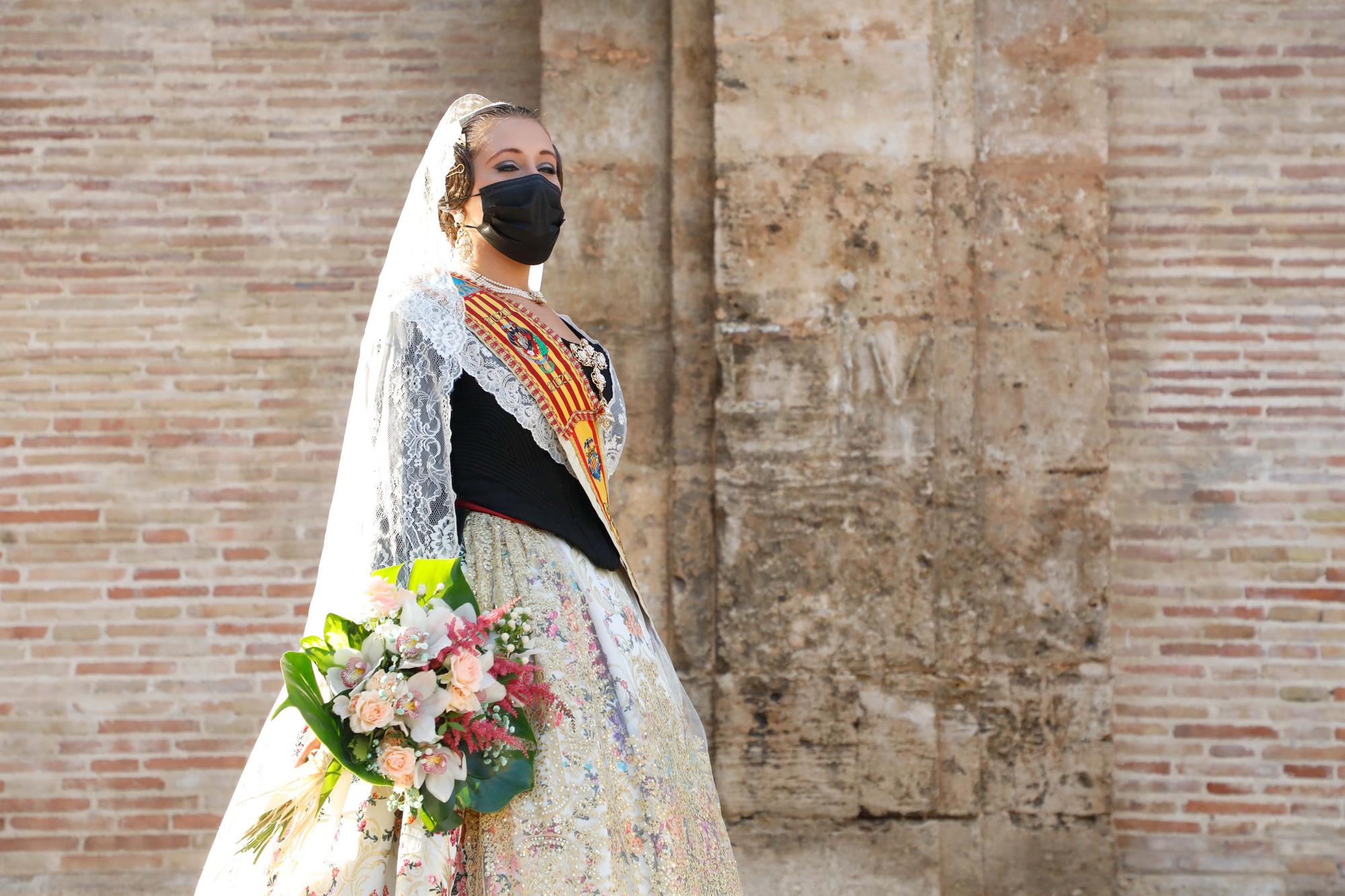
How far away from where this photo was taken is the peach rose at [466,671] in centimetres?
221

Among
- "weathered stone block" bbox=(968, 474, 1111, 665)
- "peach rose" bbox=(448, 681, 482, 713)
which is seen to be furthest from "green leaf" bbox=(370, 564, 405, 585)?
"weathered stone block" bbox=(968, 474, 1111, 665)

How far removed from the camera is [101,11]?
5.08m

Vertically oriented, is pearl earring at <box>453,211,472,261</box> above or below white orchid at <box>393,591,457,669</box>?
above

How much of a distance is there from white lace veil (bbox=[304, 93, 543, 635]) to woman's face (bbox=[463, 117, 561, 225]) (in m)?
0.06

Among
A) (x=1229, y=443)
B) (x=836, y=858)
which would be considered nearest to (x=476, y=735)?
(x=836, y=858)

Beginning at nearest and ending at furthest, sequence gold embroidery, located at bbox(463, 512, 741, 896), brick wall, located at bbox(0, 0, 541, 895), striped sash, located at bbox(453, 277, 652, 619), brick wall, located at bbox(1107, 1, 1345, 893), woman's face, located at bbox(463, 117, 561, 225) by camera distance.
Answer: gold embroidery, located at bbox(463, 512, 741, 896) → striped sash, located at bbox(453, 277, 652, 619) → woman's face, located at bbox(463, 117, 561, 225) → brick wall, located at bbox(1107, 1, 1345, 893) → brick wall, located at bbox(0, 0, 541, 895)

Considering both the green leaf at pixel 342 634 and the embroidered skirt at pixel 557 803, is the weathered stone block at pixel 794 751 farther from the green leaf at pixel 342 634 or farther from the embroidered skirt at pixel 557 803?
the green leaf at pixel 342 634

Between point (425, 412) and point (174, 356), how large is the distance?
2921 mm

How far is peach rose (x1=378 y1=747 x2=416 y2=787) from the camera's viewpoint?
2.19m

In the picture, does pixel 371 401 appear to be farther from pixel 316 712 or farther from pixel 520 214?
pixel 316 712

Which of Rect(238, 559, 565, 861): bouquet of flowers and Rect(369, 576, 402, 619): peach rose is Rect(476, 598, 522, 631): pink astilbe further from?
Rect(369, 576, 402, 619): peach rose

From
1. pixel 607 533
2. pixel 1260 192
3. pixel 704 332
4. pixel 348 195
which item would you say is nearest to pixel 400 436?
pixel 607 533

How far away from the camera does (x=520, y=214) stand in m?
2.65

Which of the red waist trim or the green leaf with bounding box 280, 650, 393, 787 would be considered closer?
the green leaf with bounding box 280, 650, 393, 787
